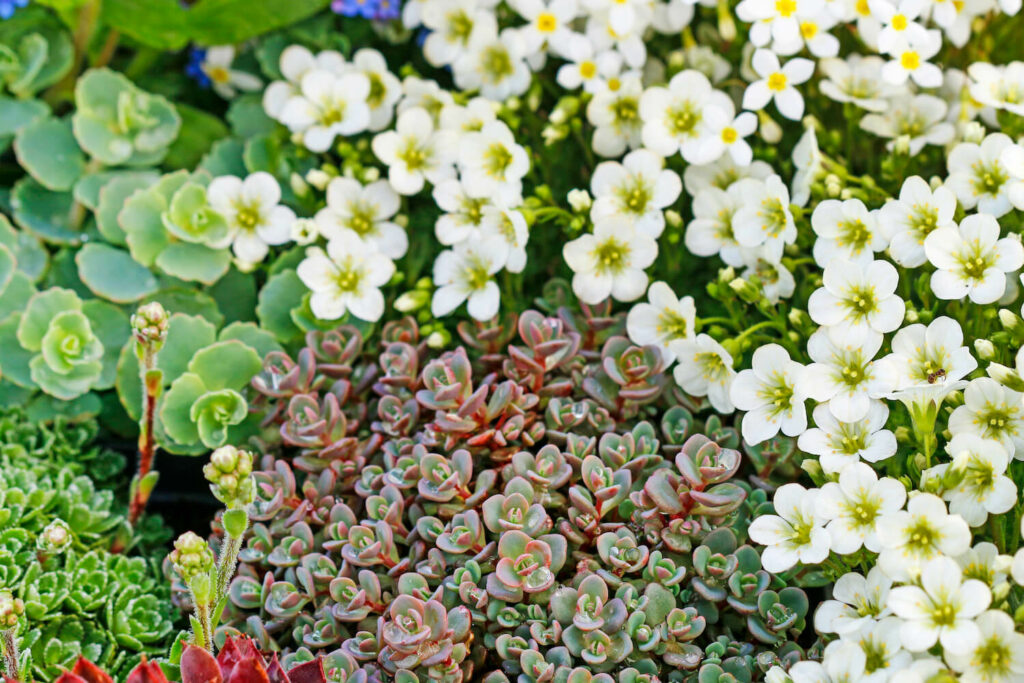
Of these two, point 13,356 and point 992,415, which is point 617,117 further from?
point 13,356

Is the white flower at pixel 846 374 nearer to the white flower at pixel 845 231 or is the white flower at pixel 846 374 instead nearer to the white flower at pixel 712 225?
the white flower at pixel 845 231

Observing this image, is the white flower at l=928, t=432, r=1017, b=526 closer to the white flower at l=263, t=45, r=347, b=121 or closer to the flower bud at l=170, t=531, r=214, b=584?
the flower bud at l=170, t=531, r=214, b=584

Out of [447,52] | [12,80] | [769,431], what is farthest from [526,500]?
[12,80]

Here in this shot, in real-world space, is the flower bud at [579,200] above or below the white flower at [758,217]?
below

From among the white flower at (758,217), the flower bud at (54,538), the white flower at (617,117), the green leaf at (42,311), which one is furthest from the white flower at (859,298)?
the green leaf at (42,311)

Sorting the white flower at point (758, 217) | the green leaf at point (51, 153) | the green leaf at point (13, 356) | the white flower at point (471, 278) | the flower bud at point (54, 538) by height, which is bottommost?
the green leaf at point (13, 356)

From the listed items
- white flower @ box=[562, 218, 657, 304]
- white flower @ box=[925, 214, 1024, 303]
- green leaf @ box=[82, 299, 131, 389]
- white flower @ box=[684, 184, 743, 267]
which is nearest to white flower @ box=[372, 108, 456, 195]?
white flower @ box=[562, 218, 657, 304]
